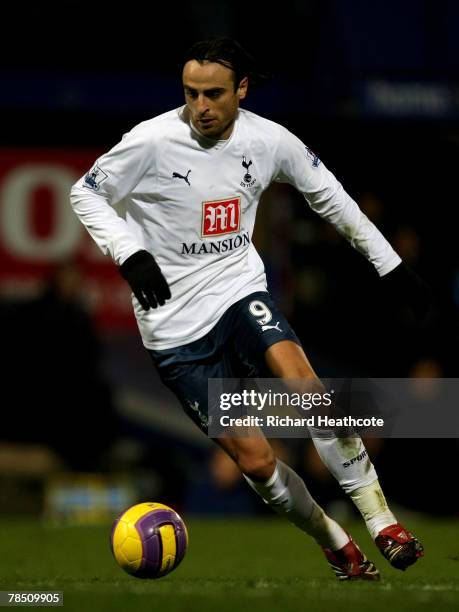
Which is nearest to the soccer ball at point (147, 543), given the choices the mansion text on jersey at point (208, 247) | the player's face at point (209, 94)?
the mansion text on jersey at point (208, 247)

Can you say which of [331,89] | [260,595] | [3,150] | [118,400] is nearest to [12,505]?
[118,400]

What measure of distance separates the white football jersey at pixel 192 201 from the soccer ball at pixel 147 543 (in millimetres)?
768

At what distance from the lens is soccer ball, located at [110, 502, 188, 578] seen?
617 cm

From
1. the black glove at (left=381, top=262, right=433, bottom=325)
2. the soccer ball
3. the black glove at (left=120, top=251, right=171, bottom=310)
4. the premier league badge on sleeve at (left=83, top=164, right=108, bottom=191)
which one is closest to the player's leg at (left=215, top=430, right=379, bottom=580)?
the soccer ball

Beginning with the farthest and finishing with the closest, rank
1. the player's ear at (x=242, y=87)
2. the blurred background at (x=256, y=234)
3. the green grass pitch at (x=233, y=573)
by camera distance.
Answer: the blurred background at (x=256, y=234)
the player's ear at (x=242, y=87)
the green grass pitch at (x=233, y=573)

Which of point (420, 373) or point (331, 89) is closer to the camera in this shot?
point (420, 373)

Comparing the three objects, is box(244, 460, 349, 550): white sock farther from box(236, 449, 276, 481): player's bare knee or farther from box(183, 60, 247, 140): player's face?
box(183, 60, 247, 140): player's face

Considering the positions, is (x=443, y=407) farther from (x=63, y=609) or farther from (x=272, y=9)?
(x=63, y=609)

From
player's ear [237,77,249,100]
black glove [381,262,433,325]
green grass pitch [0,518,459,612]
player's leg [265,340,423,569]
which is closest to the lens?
green grass pitch [0,518,459,612]

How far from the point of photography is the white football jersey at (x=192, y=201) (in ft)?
20.3

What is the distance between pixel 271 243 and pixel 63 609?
850 centimetres

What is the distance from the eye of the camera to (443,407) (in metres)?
11.3

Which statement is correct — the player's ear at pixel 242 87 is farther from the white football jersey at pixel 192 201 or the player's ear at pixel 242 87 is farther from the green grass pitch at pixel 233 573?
the green grass pitch at pixel 233 573

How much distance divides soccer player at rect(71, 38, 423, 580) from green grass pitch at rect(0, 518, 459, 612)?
0.45 meters
